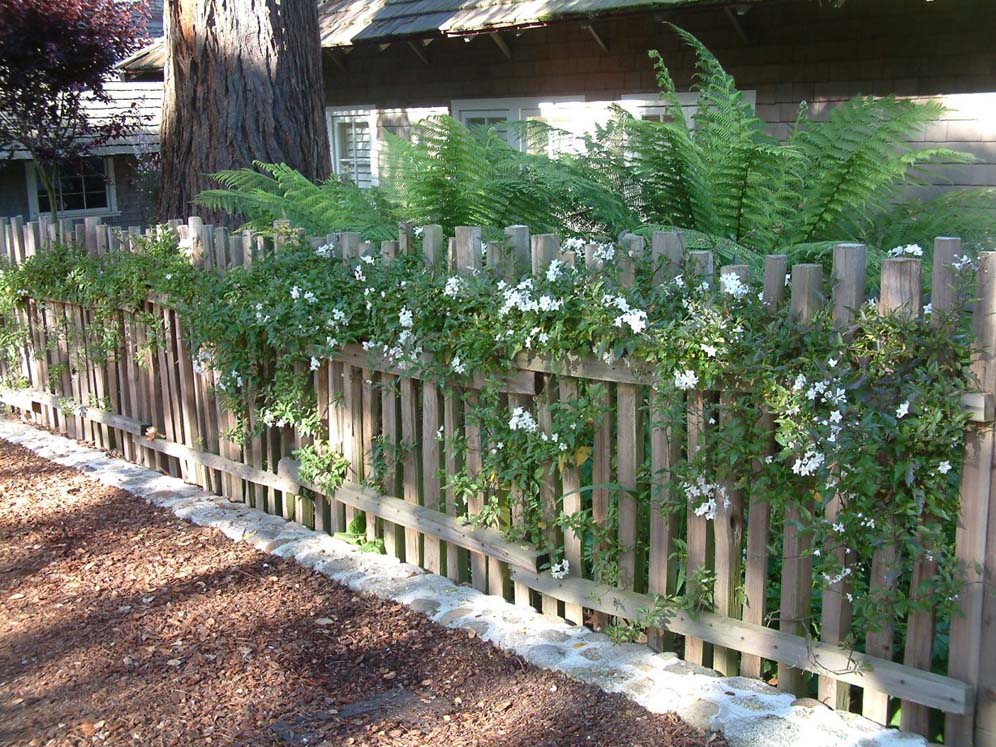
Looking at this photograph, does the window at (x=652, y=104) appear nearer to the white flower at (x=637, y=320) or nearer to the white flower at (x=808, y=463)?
the white flower at (x=637, y=320)

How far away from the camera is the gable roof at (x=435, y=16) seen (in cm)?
838

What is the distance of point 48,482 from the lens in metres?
5.81

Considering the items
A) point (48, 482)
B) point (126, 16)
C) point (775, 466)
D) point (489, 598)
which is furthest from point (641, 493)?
point (126, 16)

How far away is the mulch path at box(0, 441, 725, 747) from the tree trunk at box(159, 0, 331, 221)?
9.34 ft

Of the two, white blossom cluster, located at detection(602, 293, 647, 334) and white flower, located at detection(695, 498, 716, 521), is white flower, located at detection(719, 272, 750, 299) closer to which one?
white blossom cluster, located at detection(602, 293, 647, 334)

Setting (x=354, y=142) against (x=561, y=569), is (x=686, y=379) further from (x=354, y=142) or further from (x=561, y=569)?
(x=354, y=142)

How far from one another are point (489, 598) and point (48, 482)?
3.02m

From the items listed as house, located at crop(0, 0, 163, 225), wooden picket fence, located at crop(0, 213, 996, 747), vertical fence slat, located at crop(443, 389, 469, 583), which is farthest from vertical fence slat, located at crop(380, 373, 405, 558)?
house, located at crop(0, 0, 163, 225)

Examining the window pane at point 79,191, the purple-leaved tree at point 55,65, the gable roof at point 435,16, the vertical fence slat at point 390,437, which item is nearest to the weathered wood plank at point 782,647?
the vertical fence slat at point 390,437

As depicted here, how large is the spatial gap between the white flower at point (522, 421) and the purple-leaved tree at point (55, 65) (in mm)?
9006

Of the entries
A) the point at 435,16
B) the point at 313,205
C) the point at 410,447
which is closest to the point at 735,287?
the point at 410,447

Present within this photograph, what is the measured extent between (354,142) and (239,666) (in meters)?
10.3

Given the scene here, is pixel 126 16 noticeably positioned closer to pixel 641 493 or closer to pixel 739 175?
pixel 739 175

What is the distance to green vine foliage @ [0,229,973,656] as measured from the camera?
2805mm
